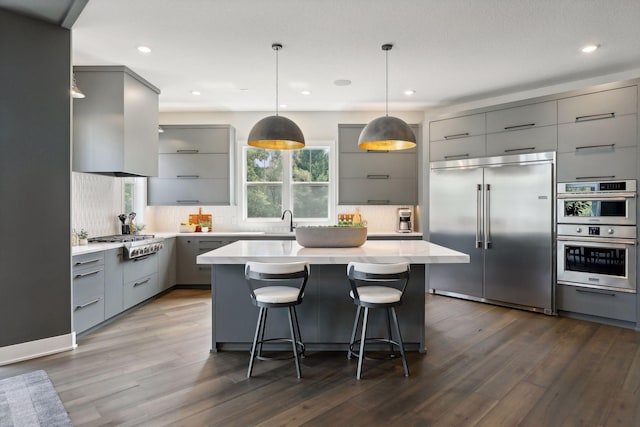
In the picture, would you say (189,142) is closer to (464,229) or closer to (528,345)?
(464,229)

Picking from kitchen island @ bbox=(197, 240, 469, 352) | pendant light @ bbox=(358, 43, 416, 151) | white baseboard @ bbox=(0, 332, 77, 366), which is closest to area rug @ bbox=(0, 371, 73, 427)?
white baseboard @ bbox=(0, 332, 77, 366)

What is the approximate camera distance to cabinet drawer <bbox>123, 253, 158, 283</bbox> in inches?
165

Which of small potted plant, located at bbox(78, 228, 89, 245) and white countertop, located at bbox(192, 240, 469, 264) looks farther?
small potted plant, located at bbox(78, 228, 89, 245)

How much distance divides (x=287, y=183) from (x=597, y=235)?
4112mm

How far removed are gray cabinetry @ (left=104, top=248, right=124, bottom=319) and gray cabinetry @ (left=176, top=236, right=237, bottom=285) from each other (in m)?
1.31

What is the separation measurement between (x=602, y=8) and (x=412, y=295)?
8.75ft

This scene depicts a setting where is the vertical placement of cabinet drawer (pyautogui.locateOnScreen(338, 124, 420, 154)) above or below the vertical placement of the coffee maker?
above

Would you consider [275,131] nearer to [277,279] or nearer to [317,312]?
[277,279]

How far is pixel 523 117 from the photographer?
4.46 meters

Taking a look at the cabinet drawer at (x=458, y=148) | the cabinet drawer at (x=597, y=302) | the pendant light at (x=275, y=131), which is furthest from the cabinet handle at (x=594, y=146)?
the pendant light at (x=275, y=131)

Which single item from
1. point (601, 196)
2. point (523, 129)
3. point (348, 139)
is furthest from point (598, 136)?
point (348, 139)

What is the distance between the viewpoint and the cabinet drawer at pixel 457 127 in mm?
4832

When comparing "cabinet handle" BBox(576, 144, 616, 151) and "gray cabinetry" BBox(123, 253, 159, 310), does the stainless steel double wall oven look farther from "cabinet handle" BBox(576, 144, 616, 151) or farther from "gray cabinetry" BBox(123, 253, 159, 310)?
"gray cabinetry" BBox(123, 253, 159, 310)

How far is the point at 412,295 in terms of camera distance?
3.13 m
